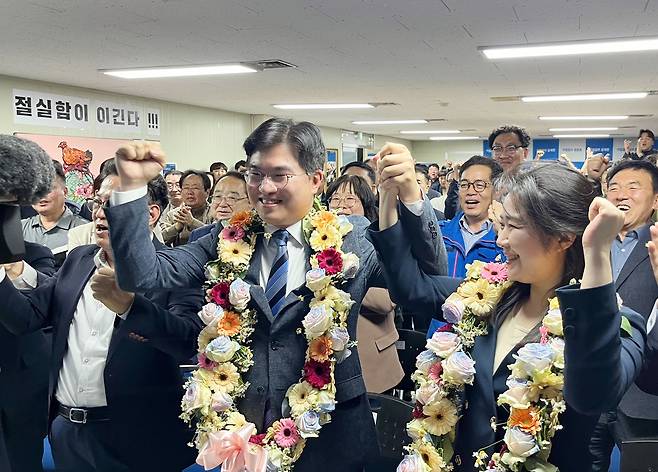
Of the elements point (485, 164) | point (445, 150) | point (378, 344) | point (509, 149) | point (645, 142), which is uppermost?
point (445, 150)

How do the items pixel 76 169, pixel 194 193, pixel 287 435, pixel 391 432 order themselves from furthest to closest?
1. pixel 76 169
2. pixel 194 193
3. pixel 391 432
4. pixel 287 435

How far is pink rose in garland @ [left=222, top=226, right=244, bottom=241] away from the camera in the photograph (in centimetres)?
181

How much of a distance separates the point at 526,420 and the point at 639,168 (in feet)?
7.92

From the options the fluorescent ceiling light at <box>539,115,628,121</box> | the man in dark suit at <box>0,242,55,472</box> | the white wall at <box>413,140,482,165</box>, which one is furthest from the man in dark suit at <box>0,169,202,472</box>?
the white wall at <box>413,140,482,165</box>

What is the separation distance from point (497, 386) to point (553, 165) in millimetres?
584

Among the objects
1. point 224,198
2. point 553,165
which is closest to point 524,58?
point 224,198

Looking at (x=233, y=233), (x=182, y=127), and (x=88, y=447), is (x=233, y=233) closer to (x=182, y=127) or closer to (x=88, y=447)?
(x=88, y=447)

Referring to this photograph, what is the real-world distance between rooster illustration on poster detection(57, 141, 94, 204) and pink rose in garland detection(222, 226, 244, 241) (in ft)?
22.4

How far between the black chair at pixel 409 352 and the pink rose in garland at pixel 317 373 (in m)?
1.55

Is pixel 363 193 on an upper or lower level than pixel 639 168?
lower

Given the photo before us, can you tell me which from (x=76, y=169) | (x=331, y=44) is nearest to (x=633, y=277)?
(x=331, y=44)

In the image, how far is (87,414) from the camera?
6.66 ft

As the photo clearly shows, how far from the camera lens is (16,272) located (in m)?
2.16

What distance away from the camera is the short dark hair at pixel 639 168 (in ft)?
10.8
